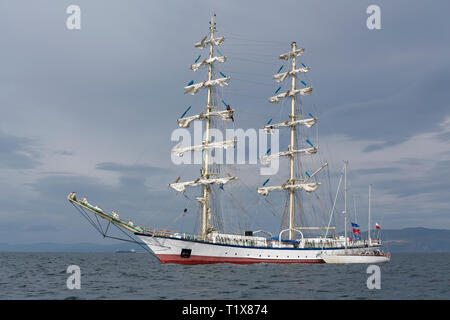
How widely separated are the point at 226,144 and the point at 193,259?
58.8 feet

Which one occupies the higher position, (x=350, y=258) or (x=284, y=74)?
(x=284, y=74)

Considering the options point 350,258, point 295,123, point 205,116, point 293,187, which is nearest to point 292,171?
point 293,187

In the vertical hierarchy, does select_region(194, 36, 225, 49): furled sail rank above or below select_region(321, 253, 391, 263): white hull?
above

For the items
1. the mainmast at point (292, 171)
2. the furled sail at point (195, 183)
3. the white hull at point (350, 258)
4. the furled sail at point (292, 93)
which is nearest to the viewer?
the furled sail at point (195, 183)

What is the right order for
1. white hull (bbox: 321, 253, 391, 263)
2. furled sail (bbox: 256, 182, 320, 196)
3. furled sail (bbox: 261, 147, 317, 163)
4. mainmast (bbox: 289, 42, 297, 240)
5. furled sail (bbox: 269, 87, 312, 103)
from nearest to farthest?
1. white hull (bbox: 321, 253, 391, 263)
2. furled sail (bbox: 256, 182, 320, 196)
3. mainmast (bbox: 289, 42, 297, 240)
4. furled sail (bbox: 261, 147, 317, 163)
5. furled sail (bbox: 269, 87, 312, 103)

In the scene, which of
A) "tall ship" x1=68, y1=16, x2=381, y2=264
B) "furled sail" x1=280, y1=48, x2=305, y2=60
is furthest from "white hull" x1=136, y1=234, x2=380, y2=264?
"furled sail" x1=280, y1=48, x2=305, y2=60

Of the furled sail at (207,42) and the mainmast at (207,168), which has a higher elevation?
the furled sail at (207,42)

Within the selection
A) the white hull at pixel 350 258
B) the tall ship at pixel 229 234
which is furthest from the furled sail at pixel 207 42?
the white hull at pixel 350 258

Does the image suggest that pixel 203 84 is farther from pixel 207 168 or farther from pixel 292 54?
pixel 292 54

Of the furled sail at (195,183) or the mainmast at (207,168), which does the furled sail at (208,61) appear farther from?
the furled sail at (195,183)

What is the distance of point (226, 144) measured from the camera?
203 feet

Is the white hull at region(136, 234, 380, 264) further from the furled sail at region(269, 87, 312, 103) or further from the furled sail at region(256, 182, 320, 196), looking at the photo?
the furled sail at region(269, 87, 312, 103)
